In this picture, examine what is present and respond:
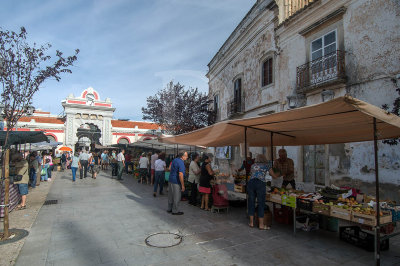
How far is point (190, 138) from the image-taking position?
756 cm

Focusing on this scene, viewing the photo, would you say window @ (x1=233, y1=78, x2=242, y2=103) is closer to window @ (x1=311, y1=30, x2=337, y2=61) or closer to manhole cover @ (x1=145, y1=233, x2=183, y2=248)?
window @ (x1=311, y1=30, x2=337, y2=61)

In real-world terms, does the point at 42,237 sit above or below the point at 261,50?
below

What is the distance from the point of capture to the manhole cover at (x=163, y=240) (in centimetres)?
442

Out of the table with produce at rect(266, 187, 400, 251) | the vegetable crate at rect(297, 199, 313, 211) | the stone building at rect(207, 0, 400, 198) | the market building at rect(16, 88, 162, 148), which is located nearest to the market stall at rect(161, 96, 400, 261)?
the table with produce at rect(266, 187, 400, 251)

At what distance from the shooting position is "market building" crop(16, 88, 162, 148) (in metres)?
34.4

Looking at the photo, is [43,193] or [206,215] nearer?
[206,215]

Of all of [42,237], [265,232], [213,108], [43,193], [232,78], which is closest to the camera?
[42,237]

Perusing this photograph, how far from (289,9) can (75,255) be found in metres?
12.3

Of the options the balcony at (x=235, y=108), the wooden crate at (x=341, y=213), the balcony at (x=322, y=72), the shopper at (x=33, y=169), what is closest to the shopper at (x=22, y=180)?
the shopper at (x=33, y=169)

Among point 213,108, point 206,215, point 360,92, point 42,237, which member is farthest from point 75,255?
point 213,108

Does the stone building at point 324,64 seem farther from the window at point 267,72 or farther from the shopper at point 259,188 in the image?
the shopper at point 259,188

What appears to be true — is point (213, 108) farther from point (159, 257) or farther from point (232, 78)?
point (159, 257)

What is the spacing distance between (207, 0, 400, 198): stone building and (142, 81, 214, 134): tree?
5.38 meters

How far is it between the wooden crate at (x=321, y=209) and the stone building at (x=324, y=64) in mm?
4060
